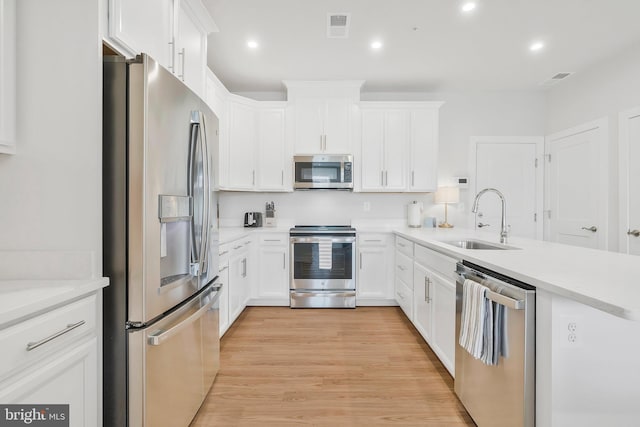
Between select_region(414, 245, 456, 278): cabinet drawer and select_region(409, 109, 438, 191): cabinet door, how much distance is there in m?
1.38

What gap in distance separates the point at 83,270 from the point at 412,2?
272 cm

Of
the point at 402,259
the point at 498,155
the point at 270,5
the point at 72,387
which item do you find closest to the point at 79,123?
the point at 72,387

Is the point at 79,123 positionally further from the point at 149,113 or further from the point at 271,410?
the point at 271,410

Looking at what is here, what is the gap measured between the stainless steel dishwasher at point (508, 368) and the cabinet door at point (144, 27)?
189 cm

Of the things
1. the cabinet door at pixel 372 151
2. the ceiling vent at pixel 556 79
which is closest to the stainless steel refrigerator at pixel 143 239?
the cabinet door at pixel 372 151

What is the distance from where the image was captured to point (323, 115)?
3.85 m

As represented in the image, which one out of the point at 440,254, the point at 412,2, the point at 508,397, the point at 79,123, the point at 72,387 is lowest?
the point at 508,397

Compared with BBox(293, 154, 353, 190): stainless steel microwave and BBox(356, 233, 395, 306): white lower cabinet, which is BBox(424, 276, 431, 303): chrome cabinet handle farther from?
BBox(293, 154, 353, 190): stainless steel microwave

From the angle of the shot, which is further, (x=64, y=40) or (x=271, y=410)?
(x=271, y=410)

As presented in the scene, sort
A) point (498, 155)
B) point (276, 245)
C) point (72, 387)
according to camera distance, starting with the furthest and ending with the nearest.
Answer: point (498, 155)
point (276, 245)
point (72, 387)

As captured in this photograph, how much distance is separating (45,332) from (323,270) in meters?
2.81

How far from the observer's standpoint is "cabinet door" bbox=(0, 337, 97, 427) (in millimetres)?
856

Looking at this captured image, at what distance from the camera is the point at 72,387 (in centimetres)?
102

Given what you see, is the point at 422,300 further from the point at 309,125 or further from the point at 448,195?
the point at 309,125
